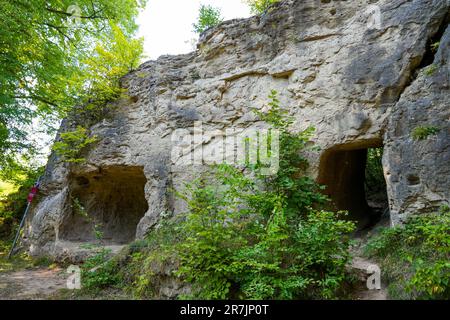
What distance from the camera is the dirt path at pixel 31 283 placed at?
5.10 meters

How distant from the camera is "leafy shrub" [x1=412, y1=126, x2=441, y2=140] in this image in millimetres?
4492

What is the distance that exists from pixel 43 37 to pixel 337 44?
24.4ft

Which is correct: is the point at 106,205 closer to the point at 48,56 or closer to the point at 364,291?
the point at 48,56

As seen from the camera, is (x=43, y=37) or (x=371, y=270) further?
(x=43, y=37)

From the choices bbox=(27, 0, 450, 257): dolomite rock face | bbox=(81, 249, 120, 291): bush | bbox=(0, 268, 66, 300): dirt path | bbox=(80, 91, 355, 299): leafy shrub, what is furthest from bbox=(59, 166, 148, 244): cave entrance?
bbox=(80, 91, 355, 299): leafy shrub

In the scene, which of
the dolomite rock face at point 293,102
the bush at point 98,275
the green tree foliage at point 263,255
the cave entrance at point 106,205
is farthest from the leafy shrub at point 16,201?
the green tree foliage at point 263,255

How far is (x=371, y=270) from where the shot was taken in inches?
162

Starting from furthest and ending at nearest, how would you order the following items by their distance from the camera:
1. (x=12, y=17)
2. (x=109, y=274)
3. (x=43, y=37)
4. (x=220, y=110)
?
(x=43, y=37)
(x=220, y=110)
(x=12, y=17)
(x=109, y=274)

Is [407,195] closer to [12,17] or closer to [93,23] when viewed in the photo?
[12,17]

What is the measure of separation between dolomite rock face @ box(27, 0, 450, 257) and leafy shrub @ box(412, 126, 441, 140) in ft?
0.29

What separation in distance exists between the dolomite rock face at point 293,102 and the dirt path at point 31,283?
92 centimetres

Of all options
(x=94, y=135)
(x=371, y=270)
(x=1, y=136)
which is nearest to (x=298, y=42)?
(x=371, y=270)

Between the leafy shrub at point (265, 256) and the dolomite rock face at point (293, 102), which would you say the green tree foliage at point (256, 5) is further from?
the leafy shrub at point (265, 256)

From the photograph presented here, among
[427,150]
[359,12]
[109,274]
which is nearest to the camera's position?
[427,150]
